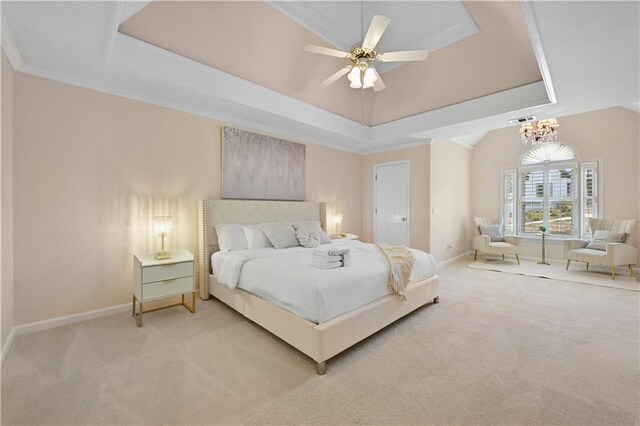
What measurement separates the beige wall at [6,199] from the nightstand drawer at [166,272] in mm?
1023

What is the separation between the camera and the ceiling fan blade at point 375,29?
240 centimetres

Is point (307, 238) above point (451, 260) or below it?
above

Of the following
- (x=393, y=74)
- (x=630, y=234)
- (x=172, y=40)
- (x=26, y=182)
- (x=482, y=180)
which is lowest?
(x=630, y=234)

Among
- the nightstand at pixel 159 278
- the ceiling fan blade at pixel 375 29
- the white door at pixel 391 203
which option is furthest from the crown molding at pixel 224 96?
the nightstand at pixel 159 278

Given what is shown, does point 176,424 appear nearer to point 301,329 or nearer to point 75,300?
Result: point 301,329

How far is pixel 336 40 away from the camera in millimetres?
3859

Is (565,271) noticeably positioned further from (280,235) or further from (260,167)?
(260,167)

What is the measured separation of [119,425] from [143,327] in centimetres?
145

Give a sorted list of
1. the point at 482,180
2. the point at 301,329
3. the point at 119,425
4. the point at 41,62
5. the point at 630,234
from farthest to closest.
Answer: the point at 482,180, the point at 630,234, the point at 41,62, the point at 301,329, the point at 119,425

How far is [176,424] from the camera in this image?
1617 mm

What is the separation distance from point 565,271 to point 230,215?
624cm

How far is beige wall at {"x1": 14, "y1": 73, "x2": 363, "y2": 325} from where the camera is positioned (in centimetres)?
274

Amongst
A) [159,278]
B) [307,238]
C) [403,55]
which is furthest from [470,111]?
[159,278]

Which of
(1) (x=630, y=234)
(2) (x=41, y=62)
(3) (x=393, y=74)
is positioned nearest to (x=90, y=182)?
(2) (x=41, y=62)
